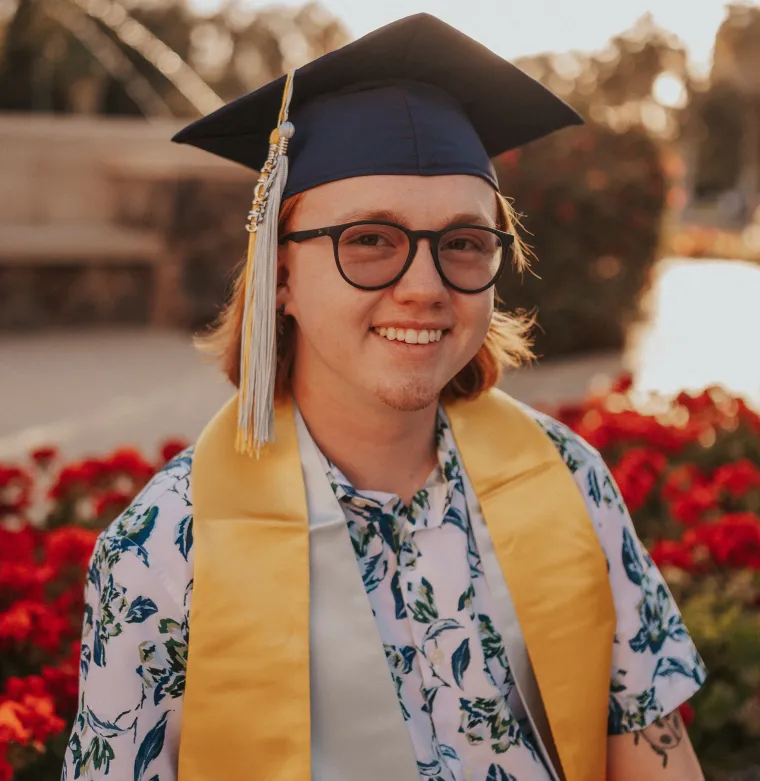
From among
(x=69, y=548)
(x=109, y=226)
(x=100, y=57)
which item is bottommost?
(x=69, y=548)

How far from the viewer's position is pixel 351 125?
1.55m

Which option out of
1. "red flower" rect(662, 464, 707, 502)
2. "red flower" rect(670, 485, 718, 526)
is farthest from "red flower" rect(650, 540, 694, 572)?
"red flower" rect(662, 464, 707, 502)

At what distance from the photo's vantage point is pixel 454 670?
5.08 ft

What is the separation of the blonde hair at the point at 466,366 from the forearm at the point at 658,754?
0.67 m

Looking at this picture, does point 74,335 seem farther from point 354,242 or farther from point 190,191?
point 354,242

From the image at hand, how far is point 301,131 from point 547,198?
660 cm

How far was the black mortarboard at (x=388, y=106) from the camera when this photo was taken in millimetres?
1521

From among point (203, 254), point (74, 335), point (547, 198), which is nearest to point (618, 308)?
point (547, 198)

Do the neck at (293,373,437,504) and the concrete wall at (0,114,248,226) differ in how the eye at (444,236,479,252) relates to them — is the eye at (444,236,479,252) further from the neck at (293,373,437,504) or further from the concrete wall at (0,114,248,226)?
the concrete wall at (0,114,248,226)

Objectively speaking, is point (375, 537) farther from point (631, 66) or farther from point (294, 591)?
point (631, 66)

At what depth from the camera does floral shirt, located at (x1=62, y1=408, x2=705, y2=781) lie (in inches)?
55.0

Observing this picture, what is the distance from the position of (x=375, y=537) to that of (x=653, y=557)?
1424 mm

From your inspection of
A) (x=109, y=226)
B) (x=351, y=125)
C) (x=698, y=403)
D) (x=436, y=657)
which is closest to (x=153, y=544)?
(x=436, y=657)

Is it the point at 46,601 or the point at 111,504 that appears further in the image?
the point at 111,504
